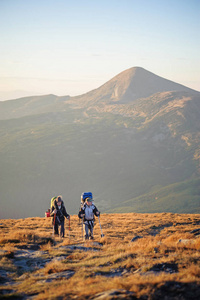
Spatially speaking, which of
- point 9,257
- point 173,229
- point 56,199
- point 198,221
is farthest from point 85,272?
point 198,221

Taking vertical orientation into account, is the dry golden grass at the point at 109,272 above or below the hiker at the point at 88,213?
below

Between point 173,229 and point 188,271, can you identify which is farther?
point 173,229

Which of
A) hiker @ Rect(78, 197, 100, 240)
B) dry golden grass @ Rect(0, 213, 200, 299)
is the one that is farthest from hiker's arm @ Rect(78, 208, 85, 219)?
dry golden grass @ Rect(0, 213, 200, 299)

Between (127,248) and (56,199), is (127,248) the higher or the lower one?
the lower one

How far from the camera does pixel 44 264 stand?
11508 mm

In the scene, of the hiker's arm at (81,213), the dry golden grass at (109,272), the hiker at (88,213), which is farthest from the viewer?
the hiker at (88,213)

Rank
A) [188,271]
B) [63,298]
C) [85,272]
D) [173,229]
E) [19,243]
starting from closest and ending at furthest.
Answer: [63,298], [188,271], [85,272], [19,243], [173,229]

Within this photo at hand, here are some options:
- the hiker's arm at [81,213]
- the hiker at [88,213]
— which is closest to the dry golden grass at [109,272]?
the hiker's arm at [81,213]

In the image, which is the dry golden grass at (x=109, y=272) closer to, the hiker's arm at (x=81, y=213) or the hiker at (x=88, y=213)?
the hiker's arm at (x=81, y=213)

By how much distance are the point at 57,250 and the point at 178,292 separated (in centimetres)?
757

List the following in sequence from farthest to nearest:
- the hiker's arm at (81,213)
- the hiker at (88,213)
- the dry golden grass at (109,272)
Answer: the hiker at (88,213), the hiker's arm at (81,213), the dry golden grass at (109,272)

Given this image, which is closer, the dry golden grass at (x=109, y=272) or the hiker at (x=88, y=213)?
the dry golden grass at (x=109, y=272)

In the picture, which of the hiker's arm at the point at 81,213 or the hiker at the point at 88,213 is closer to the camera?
the hiker's arm at the point at 81,213

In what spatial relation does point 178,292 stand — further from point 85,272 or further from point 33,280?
point 33,280
